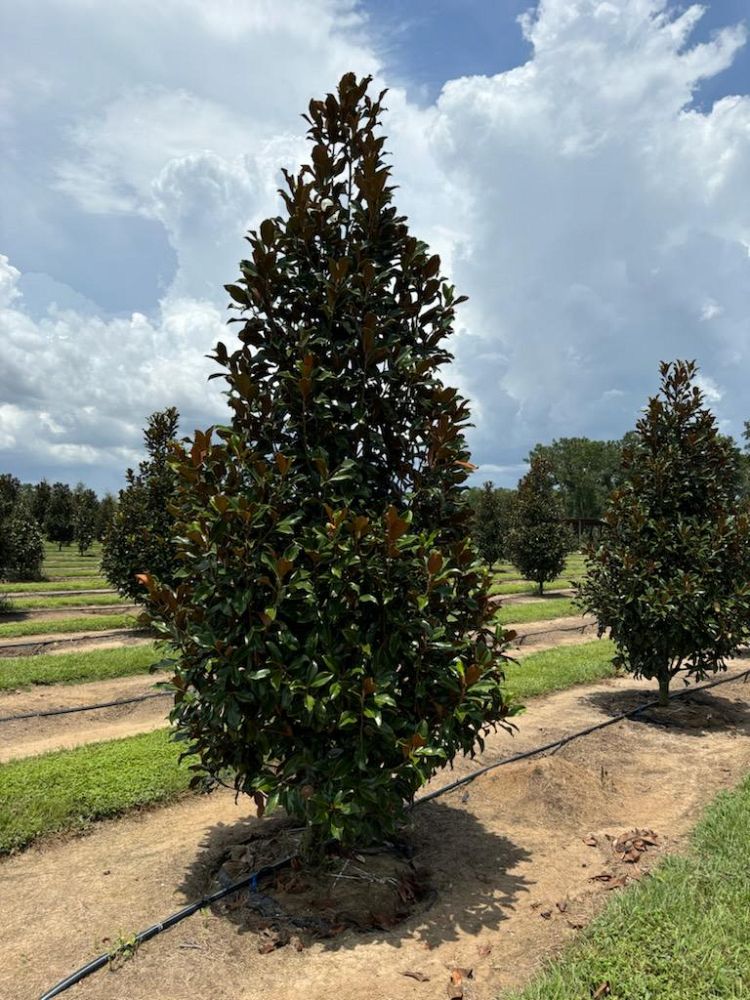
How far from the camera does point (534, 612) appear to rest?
2316 centimetres

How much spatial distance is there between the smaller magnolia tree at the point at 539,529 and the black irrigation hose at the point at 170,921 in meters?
26.6

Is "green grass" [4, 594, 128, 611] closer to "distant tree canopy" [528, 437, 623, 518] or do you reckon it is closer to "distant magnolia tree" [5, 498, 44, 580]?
"distant magnolia tree" [5, 498, 44, 580]

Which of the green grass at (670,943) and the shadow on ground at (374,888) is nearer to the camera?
the green grass at (670,943)

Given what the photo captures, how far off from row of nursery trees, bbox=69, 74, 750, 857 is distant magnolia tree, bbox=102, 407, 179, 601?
13823mm

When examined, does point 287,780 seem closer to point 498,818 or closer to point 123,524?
point 498,818

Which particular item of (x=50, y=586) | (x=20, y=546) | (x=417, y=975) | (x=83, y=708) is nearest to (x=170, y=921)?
(x=417, y=975)

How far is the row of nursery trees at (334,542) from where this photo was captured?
15.4 ft

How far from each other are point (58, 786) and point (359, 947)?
14.3 feet

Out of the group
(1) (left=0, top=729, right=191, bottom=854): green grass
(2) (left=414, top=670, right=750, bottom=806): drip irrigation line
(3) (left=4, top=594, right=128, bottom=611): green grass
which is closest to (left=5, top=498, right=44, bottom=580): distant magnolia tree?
(3) (left=4, top=594, right=128, bottom=611): green grass

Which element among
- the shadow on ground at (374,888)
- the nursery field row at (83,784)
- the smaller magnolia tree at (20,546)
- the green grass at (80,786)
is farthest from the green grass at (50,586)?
the shadow on ground at (374,888)

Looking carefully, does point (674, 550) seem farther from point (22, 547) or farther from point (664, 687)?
point (22, 547)

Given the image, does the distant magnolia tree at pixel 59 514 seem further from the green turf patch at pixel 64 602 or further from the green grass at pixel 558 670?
the green grass at pixel 558 670

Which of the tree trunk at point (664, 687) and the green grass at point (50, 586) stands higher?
the green grass at point (50, 586)

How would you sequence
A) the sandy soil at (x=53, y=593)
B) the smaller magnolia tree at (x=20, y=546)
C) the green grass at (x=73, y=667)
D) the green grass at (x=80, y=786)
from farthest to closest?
1. the sandy soil at (x=53, y=593)
2. the smaller magnolia tree at (x=20, y=546)
3. the green grass at (x=73, y=667)
4. the green grass at (x=80, y=786)
